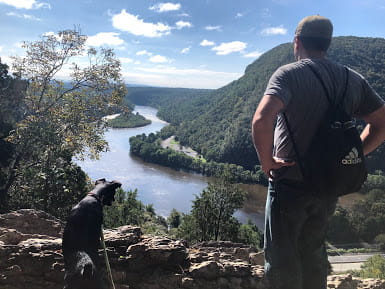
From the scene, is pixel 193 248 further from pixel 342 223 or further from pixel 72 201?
pixel 342 223

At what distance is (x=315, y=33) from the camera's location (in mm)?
1932

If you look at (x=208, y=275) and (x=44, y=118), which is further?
(x=44, y=118)

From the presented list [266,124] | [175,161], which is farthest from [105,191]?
[175,161]

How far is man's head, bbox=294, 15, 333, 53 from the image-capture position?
1.92m

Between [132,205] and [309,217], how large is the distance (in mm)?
25103

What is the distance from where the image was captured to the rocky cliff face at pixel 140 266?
327 cm

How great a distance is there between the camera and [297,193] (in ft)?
6.24

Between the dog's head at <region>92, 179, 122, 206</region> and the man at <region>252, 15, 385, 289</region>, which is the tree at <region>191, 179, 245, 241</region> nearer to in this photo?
the dog's head at <region>92, 179, 122, 206</region>

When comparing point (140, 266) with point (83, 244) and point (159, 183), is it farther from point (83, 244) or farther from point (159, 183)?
point (159, 183)

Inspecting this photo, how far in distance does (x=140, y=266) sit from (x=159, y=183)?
4489cm

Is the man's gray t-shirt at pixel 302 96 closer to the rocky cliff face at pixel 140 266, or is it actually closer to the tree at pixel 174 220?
the rocky cliff face at pixel 140 266

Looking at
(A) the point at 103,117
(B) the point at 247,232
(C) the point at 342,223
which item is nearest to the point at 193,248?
(A) the point at 103,117

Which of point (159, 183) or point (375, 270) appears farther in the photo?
point (159, 183)

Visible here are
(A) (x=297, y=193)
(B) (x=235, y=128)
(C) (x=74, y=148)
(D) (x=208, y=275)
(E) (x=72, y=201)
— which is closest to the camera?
(A) (x=297, y=193)
